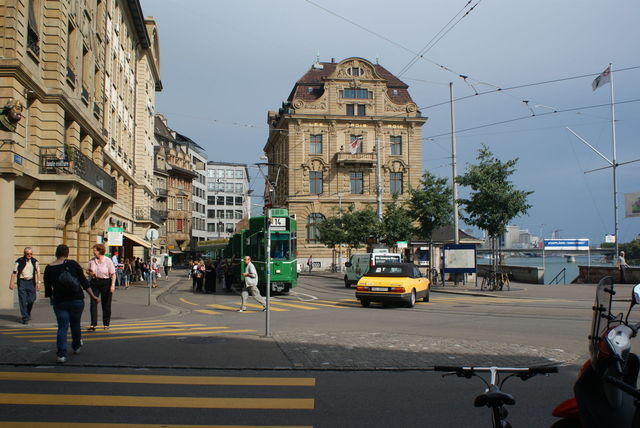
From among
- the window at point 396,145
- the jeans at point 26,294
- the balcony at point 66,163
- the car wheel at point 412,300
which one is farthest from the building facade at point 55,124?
the window at point 396,145

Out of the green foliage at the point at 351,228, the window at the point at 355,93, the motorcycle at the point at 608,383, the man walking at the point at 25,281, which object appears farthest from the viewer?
the window at the point at 355,93

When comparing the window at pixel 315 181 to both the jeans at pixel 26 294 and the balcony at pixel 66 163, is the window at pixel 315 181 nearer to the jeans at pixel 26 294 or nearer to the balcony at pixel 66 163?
the balcony at pixel 66 163

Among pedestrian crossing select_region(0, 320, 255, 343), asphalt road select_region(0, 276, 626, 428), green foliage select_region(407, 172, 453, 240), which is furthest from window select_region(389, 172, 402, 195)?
pedestrian crossing select_region(0, 320, 255, 343)

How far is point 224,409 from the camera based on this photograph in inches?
250

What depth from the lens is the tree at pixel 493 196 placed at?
99.6 feet

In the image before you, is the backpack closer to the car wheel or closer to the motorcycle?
the motorcycle

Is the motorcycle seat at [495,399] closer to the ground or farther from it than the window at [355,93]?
closer to the ground

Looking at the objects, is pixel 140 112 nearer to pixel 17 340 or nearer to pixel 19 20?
pixel 19 20

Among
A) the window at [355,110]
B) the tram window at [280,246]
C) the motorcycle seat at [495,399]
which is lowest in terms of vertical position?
the motorcycle seat at [495,399]

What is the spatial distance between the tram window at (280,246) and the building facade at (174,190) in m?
64.0

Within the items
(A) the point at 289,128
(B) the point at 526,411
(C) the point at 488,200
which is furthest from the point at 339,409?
(A) the point at 289,128

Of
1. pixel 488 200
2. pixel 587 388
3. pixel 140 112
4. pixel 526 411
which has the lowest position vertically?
pixel 526 411

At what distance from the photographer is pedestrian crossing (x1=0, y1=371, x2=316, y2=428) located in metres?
5.92

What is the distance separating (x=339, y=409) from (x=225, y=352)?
13.1ft
